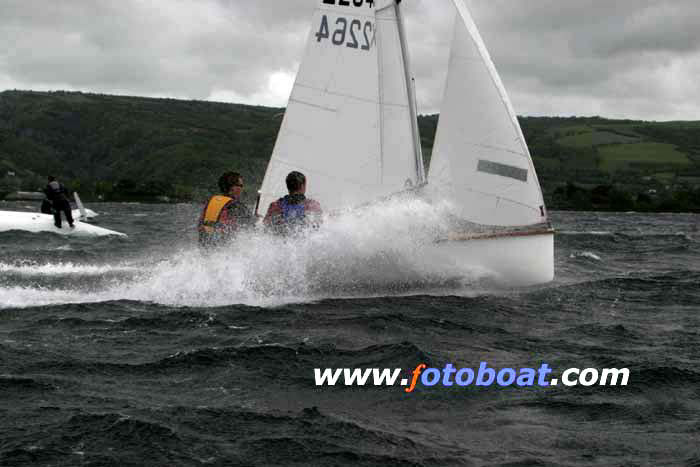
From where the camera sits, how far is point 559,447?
17.1 feet

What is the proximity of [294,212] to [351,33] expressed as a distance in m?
3.28

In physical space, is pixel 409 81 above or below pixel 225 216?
above

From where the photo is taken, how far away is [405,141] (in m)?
12.6

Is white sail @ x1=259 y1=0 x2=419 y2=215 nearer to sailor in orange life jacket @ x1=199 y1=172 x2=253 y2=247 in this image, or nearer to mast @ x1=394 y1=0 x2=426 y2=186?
mast @ x1=394 y1=0 x2=426 y2=186

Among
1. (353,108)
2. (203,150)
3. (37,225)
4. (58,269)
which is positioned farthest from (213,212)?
(203,150)

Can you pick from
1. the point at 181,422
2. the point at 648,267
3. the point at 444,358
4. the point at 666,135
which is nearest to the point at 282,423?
the point at 181,422

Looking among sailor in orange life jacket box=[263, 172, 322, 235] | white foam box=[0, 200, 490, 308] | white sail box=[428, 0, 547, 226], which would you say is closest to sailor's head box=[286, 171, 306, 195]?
sailor in orange life jacket box=[263, 172, 322, 235]

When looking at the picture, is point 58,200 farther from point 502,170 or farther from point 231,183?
point 502,170

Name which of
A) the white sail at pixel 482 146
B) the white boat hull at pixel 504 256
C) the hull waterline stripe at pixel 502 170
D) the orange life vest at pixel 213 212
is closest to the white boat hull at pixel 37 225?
the orange life vest at pixel 213 212

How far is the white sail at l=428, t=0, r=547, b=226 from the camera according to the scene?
38.4ft

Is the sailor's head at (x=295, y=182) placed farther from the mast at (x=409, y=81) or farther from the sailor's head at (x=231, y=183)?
the mast at (x=409, y=81)

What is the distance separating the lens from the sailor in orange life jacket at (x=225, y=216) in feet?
35.7

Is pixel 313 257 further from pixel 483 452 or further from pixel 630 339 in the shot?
pixel 483 452

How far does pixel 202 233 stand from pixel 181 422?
583 centimetres
